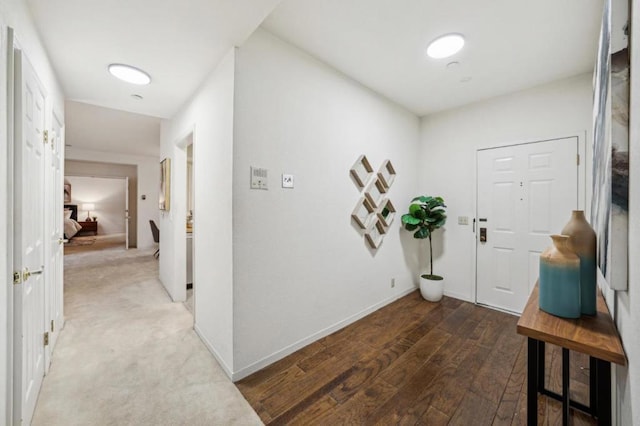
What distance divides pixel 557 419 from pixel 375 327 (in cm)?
138

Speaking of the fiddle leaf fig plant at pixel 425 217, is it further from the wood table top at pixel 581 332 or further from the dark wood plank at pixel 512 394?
the wood table top at pixel 581 332

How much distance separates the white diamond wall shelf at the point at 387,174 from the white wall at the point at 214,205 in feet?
5.94

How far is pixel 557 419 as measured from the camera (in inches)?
57.9

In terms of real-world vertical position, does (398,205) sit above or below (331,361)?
above

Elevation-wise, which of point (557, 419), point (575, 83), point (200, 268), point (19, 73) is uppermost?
point (575, 83)

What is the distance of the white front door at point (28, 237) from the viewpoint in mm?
1211

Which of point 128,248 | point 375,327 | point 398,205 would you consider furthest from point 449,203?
point 128,248

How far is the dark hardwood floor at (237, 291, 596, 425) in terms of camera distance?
1.50m

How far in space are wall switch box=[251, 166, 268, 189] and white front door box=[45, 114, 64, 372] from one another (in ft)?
5.09

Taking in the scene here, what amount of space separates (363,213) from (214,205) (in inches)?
61.2

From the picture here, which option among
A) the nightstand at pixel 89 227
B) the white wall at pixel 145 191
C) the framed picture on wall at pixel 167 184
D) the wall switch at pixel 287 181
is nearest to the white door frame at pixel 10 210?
the wall switch at pixel 287 181

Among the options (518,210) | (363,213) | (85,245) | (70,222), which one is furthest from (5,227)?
(70,222)

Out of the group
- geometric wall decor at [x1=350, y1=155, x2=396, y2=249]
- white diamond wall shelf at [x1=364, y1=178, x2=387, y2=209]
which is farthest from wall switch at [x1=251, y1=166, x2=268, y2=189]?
white diamond wall shelf at [x1=364, y1=178, x2=387, y2=209]

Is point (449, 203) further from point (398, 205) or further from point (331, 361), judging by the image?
point (331, 361)
